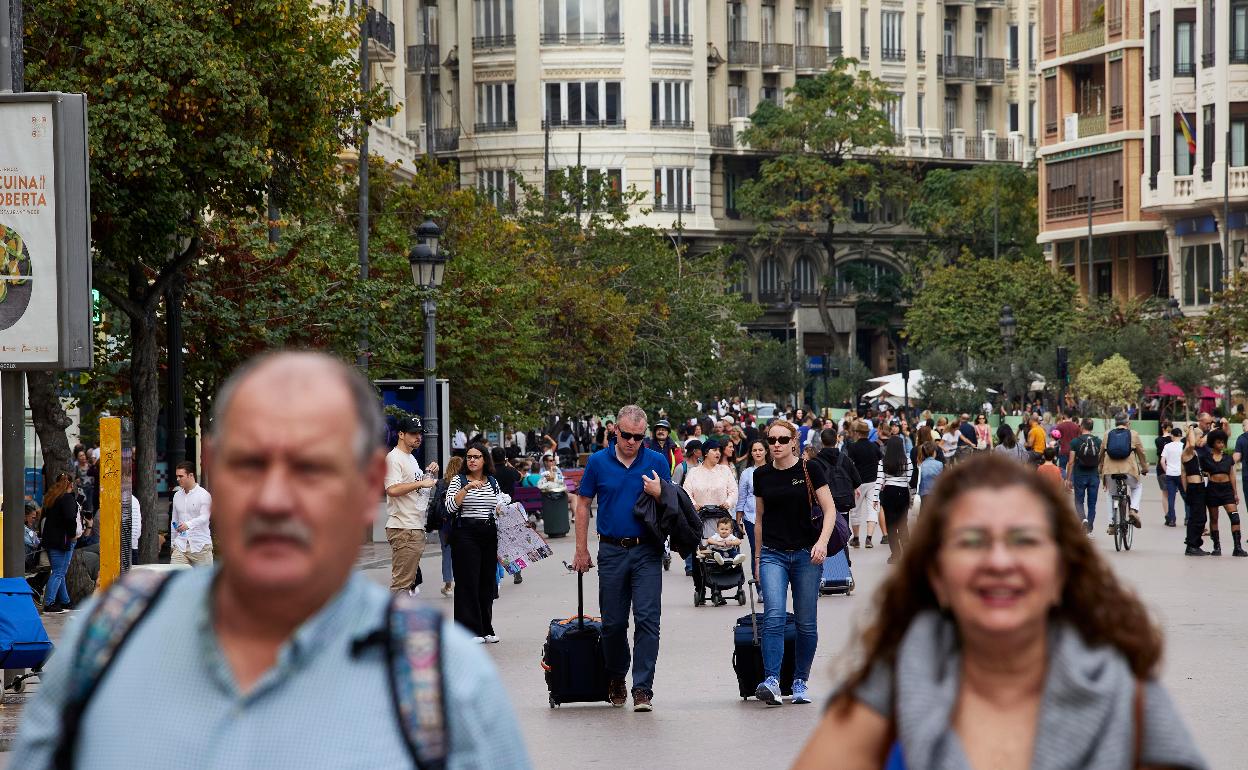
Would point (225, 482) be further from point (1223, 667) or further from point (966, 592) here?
point (1223, 667)

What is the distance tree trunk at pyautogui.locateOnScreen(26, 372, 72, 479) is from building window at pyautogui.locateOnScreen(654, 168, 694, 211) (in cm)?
6175

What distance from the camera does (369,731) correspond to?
2.70 m

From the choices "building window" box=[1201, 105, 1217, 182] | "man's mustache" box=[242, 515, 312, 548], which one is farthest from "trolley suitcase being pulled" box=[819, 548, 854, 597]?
"building window" box=[1201, 105, 1217, 182]

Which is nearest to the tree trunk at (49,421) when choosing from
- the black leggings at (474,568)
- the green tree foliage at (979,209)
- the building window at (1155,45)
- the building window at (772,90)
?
the black leggings at (474,568)

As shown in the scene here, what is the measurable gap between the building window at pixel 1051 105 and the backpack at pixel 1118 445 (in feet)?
161

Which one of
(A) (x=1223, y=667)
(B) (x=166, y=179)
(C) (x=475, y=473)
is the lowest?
(A) (x=1223, y=667)

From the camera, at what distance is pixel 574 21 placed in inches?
3125

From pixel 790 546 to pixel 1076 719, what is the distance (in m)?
8.94

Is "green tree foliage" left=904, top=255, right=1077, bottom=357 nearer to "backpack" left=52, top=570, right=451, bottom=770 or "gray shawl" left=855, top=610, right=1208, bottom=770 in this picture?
"gray shawl" left=855, top=610, right=1208, bottom=770

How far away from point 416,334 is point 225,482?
29.5 meters

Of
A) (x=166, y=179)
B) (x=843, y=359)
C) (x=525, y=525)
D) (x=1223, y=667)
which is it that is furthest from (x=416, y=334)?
Result: (x=843, y=359)

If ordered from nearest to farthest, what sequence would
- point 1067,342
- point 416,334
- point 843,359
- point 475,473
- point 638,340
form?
point 475,473
point 416,334
point 638,340
point 1067,342
point 843,359

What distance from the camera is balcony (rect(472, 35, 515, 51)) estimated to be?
262 ft

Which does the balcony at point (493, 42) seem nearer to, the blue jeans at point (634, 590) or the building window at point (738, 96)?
the building window at point (738, 96)
